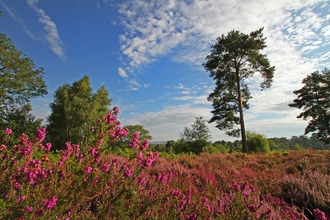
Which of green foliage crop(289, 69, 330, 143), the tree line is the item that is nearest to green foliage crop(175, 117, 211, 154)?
the tree line

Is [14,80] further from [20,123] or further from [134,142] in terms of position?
[134,142]

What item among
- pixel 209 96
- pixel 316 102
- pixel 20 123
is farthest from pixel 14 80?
pixel 316 102

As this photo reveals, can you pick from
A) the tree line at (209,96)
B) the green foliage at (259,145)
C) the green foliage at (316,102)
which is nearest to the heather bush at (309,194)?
the tree line at (209,96)

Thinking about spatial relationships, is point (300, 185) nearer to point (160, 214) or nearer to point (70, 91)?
point (160, 214)

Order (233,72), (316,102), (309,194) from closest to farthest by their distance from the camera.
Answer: (309,194) < (233,72) < (316,102)

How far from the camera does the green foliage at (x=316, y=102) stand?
95.2ft

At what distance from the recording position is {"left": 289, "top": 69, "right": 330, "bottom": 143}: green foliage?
29.0m

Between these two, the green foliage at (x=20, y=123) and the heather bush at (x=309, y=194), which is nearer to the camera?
the heather bush at (x=309, y=194)

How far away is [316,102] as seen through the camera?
30.5m

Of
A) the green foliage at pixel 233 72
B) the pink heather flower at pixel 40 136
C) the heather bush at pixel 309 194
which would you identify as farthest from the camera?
the green foliage at pixel 233 72

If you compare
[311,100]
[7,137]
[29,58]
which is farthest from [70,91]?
[311,100]

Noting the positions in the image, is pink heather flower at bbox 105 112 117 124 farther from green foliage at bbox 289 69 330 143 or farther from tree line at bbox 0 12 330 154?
green foliage at bbox 289 69 330 143

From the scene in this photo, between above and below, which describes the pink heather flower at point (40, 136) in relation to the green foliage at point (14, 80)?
below

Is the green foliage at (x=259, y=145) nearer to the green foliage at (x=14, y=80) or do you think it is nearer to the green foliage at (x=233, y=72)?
the green foliage at (x=233, y=72)
